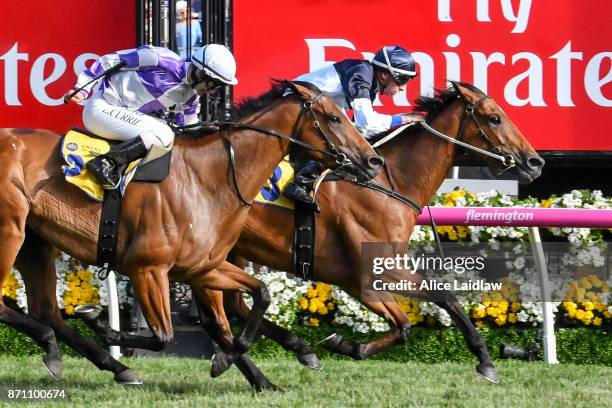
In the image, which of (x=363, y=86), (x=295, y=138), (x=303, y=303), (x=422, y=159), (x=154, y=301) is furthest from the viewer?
(x=303, y=303)

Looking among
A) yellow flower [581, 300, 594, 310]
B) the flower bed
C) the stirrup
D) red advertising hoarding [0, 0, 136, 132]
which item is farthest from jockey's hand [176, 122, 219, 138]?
yellow flower [581, 300, 594, 310]

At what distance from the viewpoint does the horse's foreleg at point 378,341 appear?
22.5 ft

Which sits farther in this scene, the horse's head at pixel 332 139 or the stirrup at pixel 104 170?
the horse's head at pixel 332 139

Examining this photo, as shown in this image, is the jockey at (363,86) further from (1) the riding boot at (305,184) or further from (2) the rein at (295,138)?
(2) the rein at (295,138)

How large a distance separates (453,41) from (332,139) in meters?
3.04

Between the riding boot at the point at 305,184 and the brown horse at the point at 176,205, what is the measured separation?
0.46 meters

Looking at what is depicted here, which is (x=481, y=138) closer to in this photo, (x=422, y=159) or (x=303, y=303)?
(x=422, y=159)

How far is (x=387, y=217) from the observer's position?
694 cm

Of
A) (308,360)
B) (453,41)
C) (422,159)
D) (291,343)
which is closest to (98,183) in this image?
(291,343)

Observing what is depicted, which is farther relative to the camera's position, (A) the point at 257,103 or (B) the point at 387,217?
(B) the point at 387,217

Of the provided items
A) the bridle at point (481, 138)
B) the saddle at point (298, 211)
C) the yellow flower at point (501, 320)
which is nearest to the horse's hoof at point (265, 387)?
the saddle at point (298, 211)

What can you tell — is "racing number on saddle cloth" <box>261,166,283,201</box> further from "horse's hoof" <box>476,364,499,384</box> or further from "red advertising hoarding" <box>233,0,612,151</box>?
"red advertising hoarding" <box>233,0,612,151</box>

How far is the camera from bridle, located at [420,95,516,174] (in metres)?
7.15

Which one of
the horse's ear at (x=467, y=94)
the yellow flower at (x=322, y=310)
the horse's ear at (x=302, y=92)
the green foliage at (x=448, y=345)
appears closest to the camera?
the horse's ear at (x=302, y=92)
